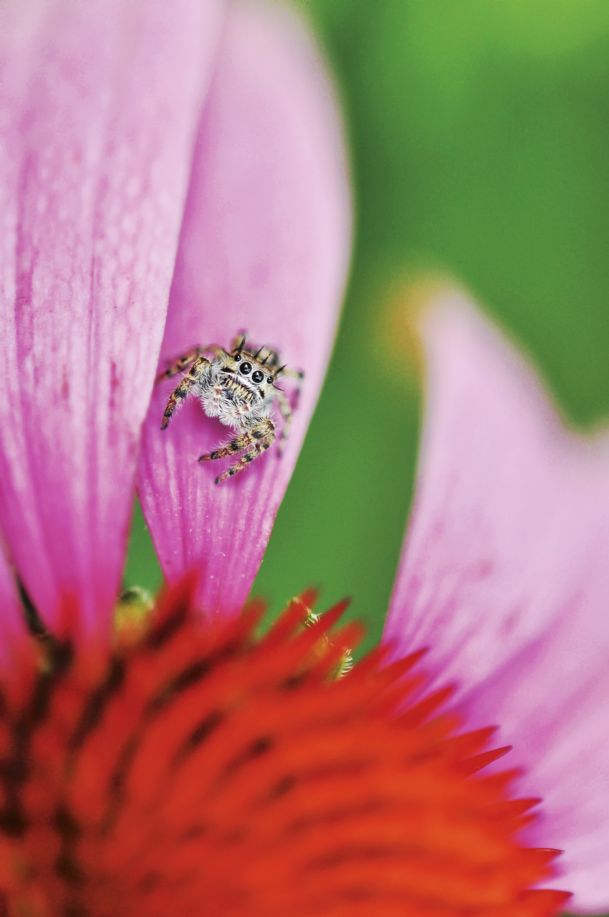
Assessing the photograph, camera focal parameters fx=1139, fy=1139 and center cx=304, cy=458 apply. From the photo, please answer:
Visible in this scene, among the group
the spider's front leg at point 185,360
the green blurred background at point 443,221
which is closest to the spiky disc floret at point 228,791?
the spider's front leg at point 185,360

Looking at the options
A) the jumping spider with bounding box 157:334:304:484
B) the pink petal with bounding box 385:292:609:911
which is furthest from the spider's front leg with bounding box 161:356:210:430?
the pink petal with bounding box 385:292:609:911

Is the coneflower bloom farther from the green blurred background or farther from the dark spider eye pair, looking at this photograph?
the green blurred background

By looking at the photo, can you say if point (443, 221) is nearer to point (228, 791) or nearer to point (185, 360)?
point (185, 360)

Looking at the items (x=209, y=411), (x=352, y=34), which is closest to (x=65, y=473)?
(x=209, y=411)

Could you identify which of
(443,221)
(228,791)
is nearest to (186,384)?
(228,791)

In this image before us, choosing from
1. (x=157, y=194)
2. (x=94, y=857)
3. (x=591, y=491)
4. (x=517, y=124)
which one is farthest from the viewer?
(x=517, y=124)

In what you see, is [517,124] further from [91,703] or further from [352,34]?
[91,703]

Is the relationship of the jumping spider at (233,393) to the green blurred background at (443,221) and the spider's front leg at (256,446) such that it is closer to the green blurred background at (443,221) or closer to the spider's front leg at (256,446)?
the spider's front leg at (256,446)
